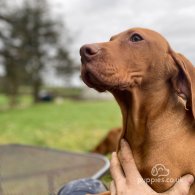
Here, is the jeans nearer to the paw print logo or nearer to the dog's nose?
the paw print logo

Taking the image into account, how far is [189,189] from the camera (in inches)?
73.4

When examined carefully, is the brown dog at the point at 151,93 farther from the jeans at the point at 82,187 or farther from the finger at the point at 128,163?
the jeans at the point at 82,187

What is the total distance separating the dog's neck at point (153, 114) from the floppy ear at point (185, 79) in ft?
0.18

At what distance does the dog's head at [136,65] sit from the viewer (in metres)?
1.80

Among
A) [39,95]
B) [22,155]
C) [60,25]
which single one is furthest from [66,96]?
[22,155]

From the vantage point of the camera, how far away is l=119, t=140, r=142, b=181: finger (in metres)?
1.92

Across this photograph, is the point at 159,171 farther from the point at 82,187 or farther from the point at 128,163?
the point at 82,187

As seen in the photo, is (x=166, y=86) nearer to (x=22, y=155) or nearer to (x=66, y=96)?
(x=22, y=155)

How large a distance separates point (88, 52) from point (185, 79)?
1.69 ft

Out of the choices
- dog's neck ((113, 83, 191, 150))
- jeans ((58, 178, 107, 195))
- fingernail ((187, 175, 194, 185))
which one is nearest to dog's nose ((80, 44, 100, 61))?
dog's neck ((113, 83, 191, 150))

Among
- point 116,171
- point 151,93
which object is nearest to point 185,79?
point 151,93

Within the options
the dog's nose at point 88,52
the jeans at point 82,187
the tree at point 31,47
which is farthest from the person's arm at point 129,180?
the tree at point 31,47

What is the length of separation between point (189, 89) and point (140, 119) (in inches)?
11.1

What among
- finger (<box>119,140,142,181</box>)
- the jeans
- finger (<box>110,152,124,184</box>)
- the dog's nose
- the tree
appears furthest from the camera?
the tree
